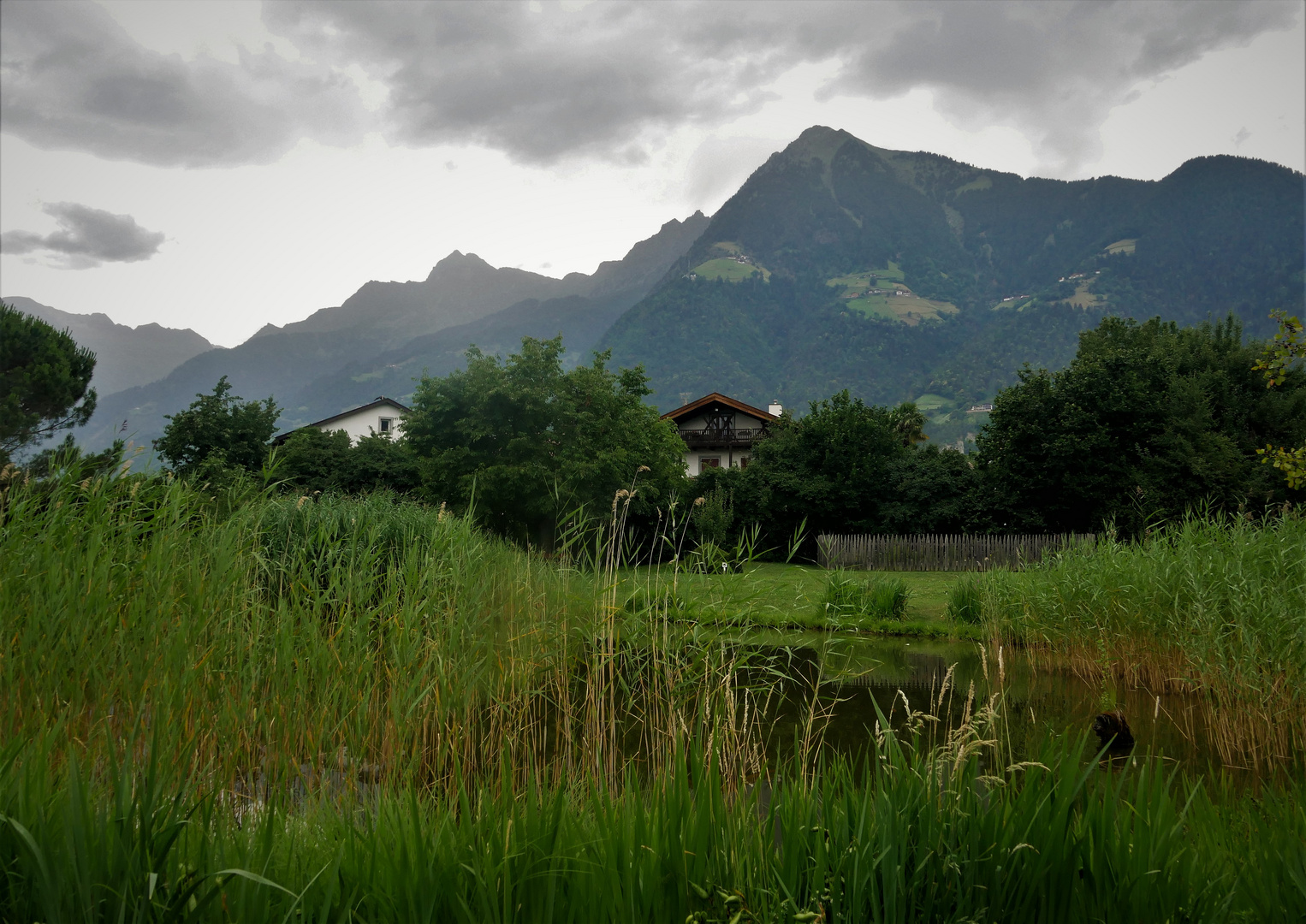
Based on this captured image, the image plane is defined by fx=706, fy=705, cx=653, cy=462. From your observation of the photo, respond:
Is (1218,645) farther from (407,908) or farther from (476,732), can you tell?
(407,908)

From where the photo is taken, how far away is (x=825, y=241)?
619 ft

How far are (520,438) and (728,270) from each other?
15033 centimetres

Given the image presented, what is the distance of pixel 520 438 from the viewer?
787 inches

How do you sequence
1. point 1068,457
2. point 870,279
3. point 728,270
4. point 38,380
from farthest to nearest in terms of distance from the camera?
point 728,270
point 870,279
point 1068,457
point 38,380

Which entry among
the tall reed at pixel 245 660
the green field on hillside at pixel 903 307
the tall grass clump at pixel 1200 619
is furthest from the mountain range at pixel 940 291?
the tall reed at pixel 245 660

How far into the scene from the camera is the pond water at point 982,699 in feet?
18.6

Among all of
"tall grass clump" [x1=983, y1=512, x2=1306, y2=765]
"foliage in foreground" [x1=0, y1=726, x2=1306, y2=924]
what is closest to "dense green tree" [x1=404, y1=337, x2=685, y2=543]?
"tall grass clump" [x1=983, y1=512, x2=1306, y2=765]

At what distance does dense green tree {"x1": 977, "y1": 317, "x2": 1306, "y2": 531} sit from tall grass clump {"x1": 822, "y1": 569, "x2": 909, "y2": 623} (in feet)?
38.9

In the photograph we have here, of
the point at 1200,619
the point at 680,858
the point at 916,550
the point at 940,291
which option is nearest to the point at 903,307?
the point at 940,291

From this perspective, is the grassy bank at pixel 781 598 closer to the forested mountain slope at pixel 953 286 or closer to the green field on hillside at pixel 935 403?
the green field on hillside at pixel 935 403

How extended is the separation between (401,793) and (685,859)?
1215mm

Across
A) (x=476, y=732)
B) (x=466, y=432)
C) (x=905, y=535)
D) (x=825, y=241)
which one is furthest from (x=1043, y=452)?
(x=825, y=241)

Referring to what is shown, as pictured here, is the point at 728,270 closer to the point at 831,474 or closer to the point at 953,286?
the point at 953,286

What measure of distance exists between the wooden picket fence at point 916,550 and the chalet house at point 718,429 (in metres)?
15.6
